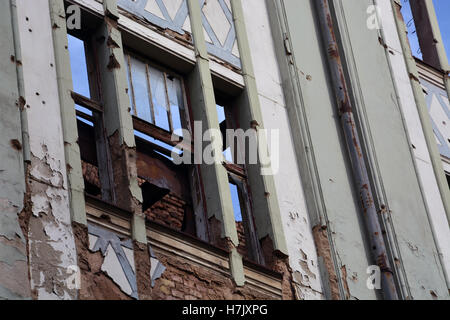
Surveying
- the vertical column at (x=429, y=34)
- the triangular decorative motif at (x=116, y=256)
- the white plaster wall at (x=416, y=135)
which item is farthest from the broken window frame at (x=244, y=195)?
the vertical column at (x=429, y=34)

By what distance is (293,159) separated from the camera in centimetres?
1074

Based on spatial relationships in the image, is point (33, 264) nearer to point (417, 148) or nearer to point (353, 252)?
point (353, 252)

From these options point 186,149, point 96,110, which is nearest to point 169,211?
point 186,149

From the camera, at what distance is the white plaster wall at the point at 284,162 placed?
393 inches

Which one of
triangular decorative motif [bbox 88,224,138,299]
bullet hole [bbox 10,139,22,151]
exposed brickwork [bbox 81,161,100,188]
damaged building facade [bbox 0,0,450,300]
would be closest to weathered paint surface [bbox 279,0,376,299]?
damaged building facade [bbox 0,0,450,300]

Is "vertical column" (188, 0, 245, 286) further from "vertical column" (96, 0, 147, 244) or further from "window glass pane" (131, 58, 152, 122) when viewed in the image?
"vertical column" (96, 0, 147, 244)

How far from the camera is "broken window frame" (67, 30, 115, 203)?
907 cm

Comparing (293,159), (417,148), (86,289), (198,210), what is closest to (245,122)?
(293,159)

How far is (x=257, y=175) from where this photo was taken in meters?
10.3

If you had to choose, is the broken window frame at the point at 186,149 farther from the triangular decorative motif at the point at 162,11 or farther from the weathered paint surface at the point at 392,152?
the weathered paint surface at the point at 392,152

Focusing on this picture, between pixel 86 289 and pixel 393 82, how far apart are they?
5.86m

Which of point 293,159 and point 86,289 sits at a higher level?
point 293,159

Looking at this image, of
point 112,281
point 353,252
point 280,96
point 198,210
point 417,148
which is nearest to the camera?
point 112,281

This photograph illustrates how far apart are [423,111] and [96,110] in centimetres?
481
